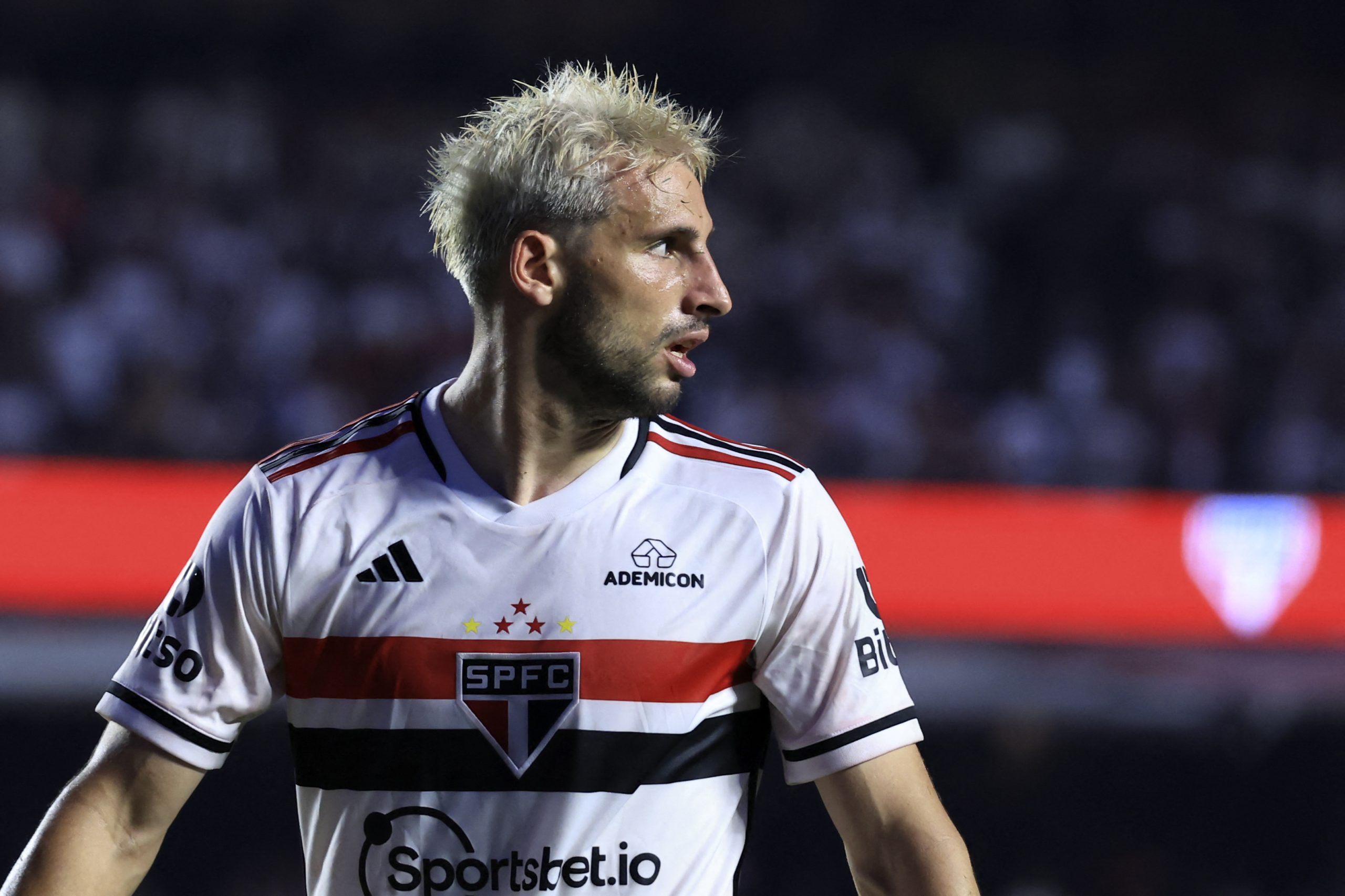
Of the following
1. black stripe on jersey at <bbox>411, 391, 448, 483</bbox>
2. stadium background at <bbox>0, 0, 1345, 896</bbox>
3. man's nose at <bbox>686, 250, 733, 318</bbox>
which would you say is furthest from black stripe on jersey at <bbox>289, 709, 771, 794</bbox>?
stadium background at <bbox>0, 0, 1345, 896</bbox>

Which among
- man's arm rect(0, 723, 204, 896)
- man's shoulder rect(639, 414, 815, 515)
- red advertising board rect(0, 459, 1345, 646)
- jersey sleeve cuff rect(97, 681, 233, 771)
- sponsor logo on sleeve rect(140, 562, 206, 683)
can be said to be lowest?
man's arm rect(0, 723, 204, 896)

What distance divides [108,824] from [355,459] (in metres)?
0.55

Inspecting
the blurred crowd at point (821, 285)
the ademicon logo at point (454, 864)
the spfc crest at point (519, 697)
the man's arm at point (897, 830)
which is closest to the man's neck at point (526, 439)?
the spfc crest at point (519, 697)

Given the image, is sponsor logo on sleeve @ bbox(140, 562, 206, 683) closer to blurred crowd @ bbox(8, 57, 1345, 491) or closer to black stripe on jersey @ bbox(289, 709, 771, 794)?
black stripe on jersey @ bbox(289, 709, 771, 794)

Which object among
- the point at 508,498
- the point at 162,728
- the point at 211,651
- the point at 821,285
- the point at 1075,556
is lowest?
the point at 162,728

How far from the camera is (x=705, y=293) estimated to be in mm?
1794

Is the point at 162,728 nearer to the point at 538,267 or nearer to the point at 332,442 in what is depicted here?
the point at 332,442

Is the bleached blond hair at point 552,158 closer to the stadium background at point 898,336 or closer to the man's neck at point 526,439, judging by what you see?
the man's neck at point 526,439

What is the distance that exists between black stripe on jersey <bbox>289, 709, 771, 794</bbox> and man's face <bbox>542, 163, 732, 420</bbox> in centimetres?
43

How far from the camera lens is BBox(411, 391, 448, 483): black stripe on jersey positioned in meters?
1.84

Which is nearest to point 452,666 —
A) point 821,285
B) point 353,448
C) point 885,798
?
point 353,448

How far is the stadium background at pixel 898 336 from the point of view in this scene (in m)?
5.15

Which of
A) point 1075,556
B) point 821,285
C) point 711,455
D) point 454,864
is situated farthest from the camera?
point 821,285

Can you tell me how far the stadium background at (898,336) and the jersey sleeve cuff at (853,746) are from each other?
3.16m
